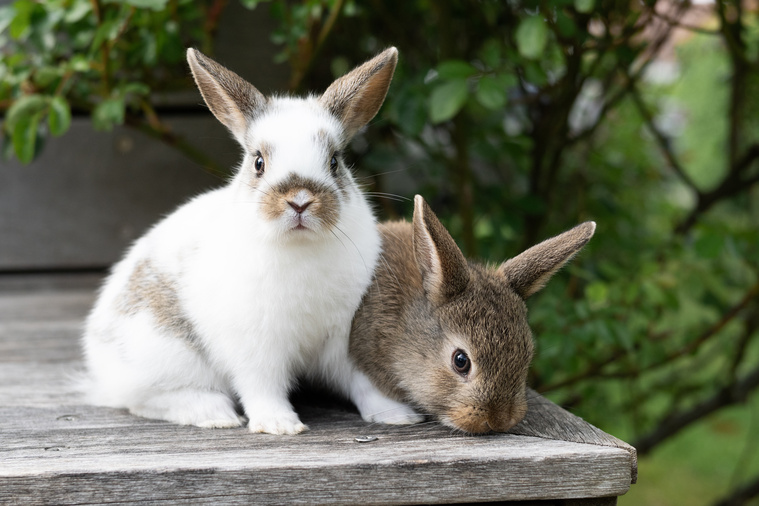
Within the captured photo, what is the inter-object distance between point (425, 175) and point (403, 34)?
75cm

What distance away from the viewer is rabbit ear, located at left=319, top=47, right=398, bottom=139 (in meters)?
2.07

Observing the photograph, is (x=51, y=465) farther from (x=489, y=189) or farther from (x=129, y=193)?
(x=129, y=193)

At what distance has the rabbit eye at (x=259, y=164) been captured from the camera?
2.01 m

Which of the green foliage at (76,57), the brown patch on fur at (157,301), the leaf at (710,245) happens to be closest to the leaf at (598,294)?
the leaf at (710,245)

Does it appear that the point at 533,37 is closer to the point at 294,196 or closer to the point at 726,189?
the point at 294,196

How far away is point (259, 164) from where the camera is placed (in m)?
2.03

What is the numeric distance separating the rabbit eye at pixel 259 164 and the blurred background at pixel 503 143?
2.53ft

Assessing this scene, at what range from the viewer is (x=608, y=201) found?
375 centimetres

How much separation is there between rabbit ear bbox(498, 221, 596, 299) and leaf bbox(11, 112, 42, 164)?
1908 mm

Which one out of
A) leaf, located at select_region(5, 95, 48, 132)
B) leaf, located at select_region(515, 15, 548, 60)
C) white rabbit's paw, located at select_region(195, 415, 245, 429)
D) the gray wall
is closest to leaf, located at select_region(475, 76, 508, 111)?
leaf, located at select_region(515, 15, 548, 60)

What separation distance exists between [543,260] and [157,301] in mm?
1142

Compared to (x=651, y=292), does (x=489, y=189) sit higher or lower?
higher

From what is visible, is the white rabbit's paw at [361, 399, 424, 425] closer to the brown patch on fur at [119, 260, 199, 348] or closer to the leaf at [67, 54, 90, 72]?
the brown patch on fur at [119, 260, 199, 348]

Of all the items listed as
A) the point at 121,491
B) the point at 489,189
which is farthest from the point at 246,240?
the point at 489,189
